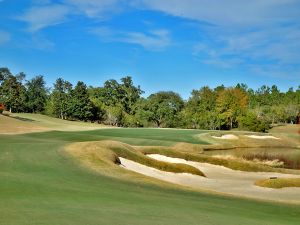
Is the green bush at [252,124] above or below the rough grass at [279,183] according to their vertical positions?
above

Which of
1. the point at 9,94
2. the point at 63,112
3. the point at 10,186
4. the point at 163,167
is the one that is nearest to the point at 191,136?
the point at 163,167

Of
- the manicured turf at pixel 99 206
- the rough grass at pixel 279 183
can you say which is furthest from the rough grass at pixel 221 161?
the manicured turf at pixel 99 206

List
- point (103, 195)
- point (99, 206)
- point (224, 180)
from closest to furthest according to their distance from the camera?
1. point (99, 206)
2. point (103, 195)
3. point (224, 180)

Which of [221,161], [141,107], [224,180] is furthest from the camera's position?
[141,107]

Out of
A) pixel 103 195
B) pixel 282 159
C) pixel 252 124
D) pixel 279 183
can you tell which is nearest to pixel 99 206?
pixel 103 195

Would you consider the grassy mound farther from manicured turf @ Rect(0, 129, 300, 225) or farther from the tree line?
the tree line

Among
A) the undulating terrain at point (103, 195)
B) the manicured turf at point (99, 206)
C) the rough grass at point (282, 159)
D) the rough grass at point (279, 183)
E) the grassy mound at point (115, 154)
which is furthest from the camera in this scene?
the rough grass at point (282, 159)

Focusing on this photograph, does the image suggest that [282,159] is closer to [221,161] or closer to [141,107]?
[221,161]

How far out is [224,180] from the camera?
33.9 metres

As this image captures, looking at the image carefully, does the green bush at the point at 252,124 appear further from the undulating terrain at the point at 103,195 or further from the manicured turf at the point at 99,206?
the manicured turf at the point at 99,206

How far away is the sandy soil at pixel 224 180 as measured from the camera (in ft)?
88.5

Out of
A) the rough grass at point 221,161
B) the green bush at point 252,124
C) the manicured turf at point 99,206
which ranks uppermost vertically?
the green bush at point 252,124

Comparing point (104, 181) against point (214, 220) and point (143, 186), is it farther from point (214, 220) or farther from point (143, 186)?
point (214, 220)

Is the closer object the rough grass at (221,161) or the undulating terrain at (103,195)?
the undulating terrain at (103,195)
